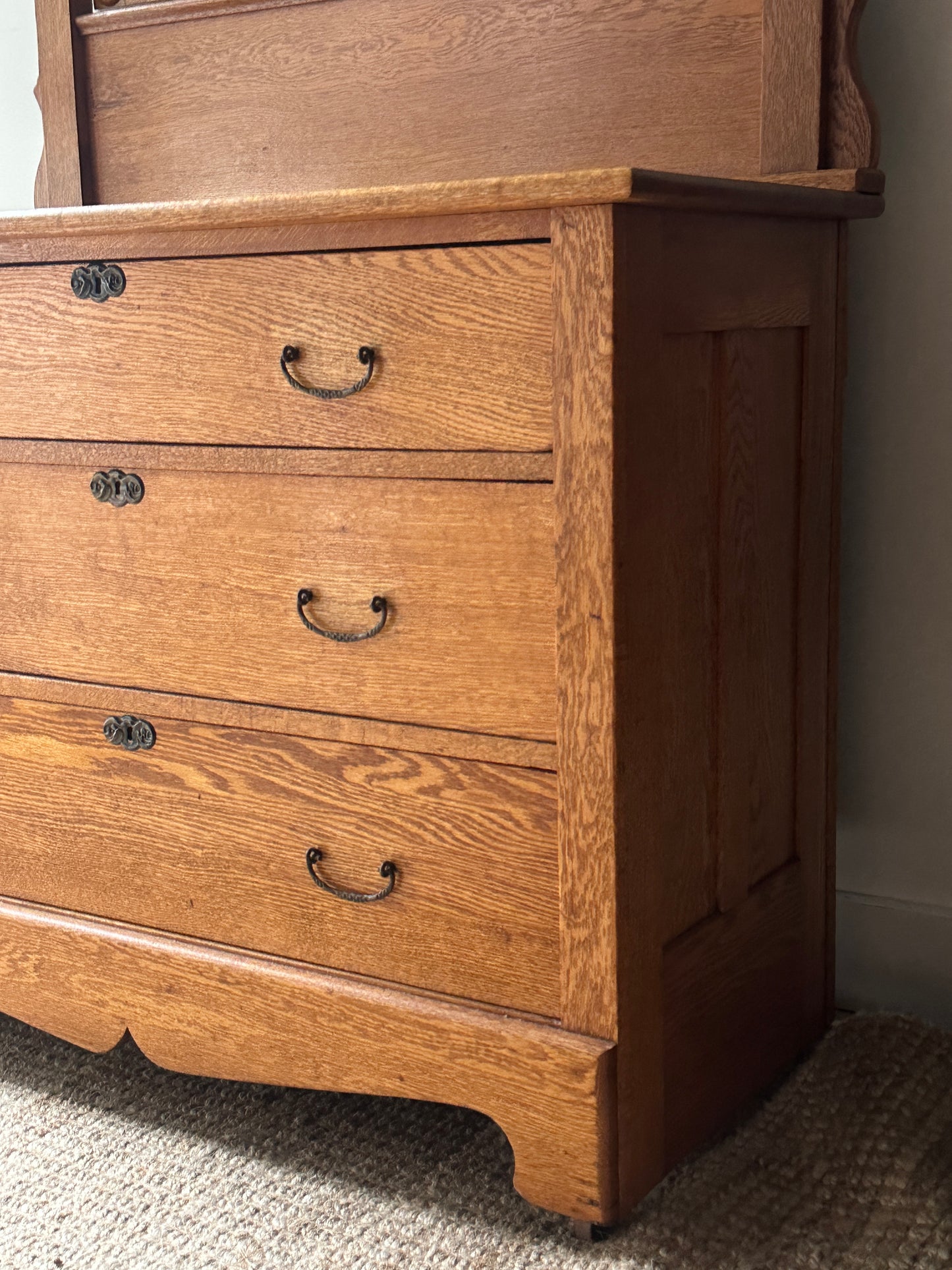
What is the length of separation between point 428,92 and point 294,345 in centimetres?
54

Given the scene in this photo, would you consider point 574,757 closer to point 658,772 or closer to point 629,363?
point 658,772

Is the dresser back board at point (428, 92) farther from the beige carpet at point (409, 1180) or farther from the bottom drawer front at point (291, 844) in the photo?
the beige carpet at point (409, 1180)

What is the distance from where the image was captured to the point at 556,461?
3.67 feet

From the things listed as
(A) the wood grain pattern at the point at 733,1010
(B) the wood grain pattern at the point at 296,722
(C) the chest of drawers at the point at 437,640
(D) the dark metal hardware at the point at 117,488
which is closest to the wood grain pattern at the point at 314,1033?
(C) the chest of drawers at the point at 437,640

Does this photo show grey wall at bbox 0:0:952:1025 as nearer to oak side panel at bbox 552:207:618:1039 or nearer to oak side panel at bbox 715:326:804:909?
oak side panel at bbox 715:326:804:909

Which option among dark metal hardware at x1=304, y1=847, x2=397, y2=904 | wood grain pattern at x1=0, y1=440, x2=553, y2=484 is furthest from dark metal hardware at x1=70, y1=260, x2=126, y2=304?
dark metal hardware at x1=304, y1=847, x2=397, y2=904

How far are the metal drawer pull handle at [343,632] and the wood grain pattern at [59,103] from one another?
85cm

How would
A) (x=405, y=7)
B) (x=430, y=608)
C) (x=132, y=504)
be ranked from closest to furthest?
(x=430, y=608) < (x=132, y=504) < (x=405, y=7)

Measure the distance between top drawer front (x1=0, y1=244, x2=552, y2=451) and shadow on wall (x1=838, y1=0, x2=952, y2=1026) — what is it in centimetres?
59

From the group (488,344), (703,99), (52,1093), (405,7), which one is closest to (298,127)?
(405,7)

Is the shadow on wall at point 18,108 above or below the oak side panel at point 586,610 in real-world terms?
above

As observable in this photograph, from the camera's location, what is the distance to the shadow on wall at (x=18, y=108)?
206 cm

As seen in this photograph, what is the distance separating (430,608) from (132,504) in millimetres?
330

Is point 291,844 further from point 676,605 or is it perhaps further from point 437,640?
point 676,605
